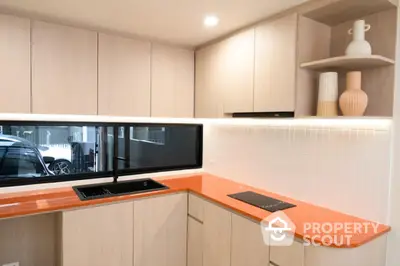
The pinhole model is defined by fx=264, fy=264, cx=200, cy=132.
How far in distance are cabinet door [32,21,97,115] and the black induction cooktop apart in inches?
56.9

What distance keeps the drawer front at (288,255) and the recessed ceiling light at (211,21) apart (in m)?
1.64

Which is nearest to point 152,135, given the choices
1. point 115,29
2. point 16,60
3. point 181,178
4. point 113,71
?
point 181,178

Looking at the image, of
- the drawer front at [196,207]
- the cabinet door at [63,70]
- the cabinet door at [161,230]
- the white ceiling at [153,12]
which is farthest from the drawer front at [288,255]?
the cabinet door at [63,70]

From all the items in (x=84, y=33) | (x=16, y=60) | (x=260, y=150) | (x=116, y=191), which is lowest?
(x=116, y=191)

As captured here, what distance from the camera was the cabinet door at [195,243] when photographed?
224 centimetres

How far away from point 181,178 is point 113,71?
1293 mm

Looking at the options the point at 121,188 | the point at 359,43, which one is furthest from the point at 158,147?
the point at 359,43

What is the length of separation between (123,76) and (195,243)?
162cm

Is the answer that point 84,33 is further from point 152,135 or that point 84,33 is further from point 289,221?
point 289,221

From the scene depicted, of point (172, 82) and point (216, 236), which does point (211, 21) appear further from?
point (216, 236)

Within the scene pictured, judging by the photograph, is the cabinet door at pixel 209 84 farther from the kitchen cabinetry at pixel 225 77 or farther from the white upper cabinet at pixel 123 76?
the white upper cabinet at pixel 123 76

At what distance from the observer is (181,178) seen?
286 centimetres

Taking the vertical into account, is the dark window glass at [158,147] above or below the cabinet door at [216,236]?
above

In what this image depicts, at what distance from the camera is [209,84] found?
8.59 ft
